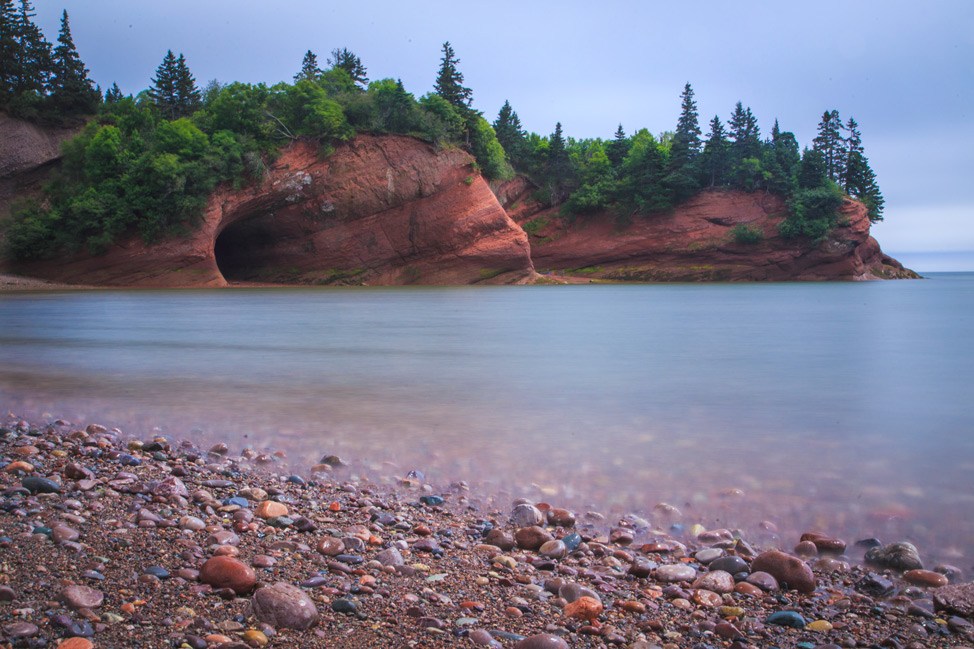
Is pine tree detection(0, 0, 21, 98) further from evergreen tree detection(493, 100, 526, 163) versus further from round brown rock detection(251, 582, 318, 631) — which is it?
round brown rock detection(251, 582, 318, 631)

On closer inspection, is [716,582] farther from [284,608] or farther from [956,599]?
[284,608]

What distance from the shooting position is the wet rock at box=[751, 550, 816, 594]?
9.94 feet

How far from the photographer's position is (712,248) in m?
51.2

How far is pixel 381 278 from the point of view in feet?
138

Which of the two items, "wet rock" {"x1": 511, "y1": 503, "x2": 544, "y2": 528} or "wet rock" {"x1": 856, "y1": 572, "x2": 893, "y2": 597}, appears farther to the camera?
"wet rock" {"x1": 511, "y1": 503, "x2": 544, "y2": 528}

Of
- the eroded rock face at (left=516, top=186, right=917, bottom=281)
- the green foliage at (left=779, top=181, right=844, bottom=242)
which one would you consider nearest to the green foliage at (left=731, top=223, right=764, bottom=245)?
the eroded rock face at (left=516, top=186, right=917, bottom=281)

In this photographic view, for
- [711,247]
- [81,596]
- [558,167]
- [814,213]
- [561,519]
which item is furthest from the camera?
[558,167]

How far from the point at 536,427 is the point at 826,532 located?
2845 mm

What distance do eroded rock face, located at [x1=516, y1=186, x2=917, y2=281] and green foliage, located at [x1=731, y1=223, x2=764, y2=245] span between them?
0.35 meters

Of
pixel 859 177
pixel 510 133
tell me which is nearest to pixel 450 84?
pixel 510 133

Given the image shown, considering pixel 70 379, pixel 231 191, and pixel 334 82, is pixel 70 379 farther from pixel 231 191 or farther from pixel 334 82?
A: pixel 334 82

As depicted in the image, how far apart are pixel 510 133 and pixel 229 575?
55.7 m

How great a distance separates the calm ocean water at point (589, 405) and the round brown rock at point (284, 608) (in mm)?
1949

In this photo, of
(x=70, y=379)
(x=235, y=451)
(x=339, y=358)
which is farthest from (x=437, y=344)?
(x=235, y=451)
